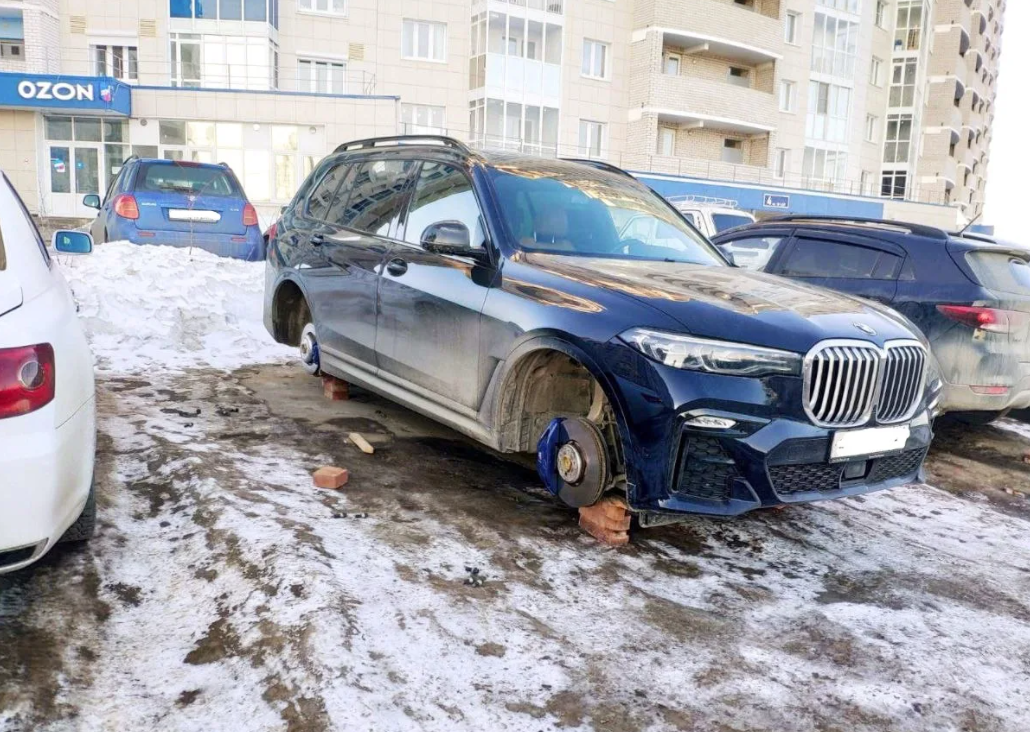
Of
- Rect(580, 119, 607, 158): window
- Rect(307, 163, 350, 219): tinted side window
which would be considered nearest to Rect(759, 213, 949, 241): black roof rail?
Rect(307, 163, 350, 219): tinted side window

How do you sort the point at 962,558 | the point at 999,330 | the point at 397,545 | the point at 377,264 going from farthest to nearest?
1. the point at 999,330
2. the point at 377,264
3. the point at 962,558
4. the point at 397,545

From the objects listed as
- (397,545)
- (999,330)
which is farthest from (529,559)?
(999,330)

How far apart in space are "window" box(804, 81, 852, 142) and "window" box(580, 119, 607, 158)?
11.8 m

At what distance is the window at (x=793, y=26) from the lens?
39.3 meters

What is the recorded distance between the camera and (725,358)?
3.43 m

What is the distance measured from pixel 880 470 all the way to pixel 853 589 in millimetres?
553

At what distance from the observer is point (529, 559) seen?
146 inches

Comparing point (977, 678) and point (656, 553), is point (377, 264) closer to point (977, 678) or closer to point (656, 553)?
point (656, 553)

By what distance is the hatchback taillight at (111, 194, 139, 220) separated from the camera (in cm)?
1044

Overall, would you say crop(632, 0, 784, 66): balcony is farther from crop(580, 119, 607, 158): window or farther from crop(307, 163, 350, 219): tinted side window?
crop(307, 163, 350, 219): tinted side window

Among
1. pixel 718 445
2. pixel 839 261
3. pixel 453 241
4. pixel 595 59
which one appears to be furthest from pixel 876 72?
pixel 718 445

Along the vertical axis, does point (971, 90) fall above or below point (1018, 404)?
above

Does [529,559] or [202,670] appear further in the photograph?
[529,559]

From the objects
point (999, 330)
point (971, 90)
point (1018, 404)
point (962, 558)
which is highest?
point (971, 90)
